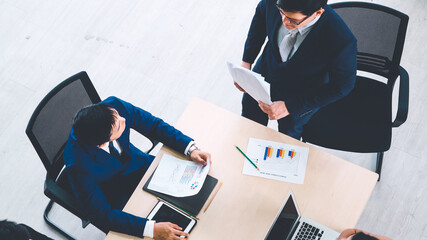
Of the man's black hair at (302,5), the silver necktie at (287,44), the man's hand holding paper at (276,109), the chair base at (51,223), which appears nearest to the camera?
the man's black hair at (302,5)

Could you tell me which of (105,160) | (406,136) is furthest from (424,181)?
(105,160)

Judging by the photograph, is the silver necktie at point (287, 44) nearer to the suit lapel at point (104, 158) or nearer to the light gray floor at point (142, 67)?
the suit lapel at point (104, 158)

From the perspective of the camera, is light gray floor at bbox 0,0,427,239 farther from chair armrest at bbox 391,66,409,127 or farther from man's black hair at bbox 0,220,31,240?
man's black hair at bbox 0,220,31,240

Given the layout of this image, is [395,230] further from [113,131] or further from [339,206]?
[113,131]

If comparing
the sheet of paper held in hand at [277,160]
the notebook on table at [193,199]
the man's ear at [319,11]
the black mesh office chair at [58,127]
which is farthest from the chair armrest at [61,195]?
the man's ear at [319,11]

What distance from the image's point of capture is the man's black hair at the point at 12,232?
1427 millimetres

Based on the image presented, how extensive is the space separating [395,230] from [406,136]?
70 centimetres

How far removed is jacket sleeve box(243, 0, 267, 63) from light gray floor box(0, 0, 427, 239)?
3.02ft

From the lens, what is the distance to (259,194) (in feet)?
5.83

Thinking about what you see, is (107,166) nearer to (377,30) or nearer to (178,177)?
(178,177)

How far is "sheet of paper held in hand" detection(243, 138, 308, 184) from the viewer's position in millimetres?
1812

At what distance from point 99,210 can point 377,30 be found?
1736 mm

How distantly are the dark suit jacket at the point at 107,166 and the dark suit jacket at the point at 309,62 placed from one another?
21.9 inches

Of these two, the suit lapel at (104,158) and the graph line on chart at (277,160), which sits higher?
the graph line on chart at (277,160)
